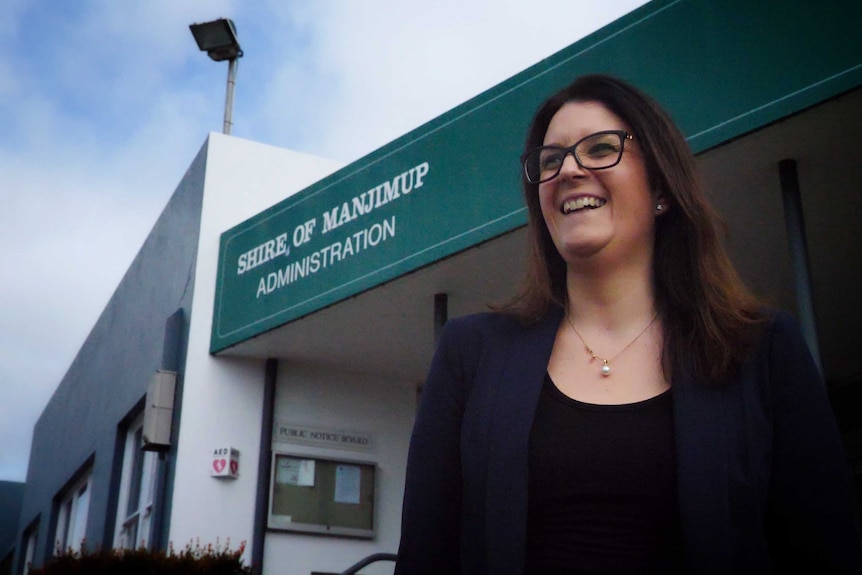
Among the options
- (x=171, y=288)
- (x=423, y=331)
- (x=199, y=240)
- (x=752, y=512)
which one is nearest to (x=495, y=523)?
(x=752, y=512)

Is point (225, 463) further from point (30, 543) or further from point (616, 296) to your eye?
point (30, 543)

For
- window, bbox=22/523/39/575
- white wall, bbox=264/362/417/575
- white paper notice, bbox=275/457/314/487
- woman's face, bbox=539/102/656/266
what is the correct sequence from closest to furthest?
1. woman's face, bbox=539/102/656/266
2. white wall, bbox=264/362/417/575
3. white paper notice, bbox=275/457/314/487
4. window, bbox=22/523/39/575

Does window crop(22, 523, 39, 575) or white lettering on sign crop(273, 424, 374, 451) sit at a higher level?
white lettering on sign crop(273, 424, 374, 451)

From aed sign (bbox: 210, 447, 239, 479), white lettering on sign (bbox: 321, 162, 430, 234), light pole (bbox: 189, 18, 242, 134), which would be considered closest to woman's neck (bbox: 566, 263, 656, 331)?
white lettering on sign (bbox: 321, 162, 430, 234)

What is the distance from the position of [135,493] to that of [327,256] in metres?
3.68

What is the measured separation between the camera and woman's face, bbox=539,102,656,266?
4.97 ft

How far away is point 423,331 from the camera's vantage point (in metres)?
7.21

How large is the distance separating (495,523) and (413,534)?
118mm

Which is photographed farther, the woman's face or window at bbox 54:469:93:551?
window at bbox 54:469:93:551

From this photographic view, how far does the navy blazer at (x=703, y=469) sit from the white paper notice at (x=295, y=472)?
256 inches

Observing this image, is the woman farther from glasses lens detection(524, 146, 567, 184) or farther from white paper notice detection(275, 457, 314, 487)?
white paper notice detection(275, 457, 314, 487)

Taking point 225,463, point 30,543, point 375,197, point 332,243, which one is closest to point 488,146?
point 375,197

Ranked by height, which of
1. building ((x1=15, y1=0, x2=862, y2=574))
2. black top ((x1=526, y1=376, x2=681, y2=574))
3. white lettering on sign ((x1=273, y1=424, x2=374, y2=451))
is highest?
building ((x1=15, y1=0, x2=862, y2=574))

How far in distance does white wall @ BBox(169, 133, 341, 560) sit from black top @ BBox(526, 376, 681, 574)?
648 centimetres
